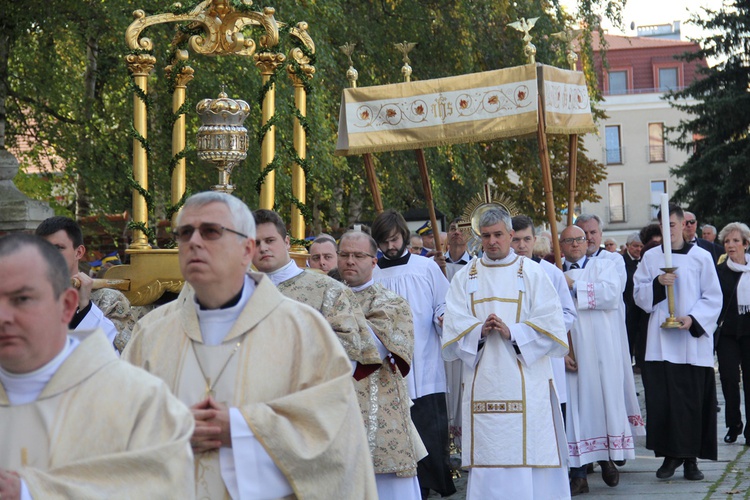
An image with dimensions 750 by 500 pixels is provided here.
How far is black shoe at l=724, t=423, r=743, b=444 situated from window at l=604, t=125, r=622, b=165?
4449 cm

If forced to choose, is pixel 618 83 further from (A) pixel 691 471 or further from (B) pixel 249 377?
(B) pixel 249 377

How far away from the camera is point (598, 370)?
10039 mm

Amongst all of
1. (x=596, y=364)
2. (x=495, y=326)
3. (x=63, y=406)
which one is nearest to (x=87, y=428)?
(x=63, y=406)

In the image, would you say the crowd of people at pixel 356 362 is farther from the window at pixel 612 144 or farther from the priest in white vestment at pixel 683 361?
the window at pixel 612 144

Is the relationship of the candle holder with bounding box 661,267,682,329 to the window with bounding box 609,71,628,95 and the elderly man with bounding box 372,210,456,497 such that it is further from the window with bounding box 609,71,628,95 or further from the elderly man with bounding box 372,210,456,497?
the window with bounding box 609,71,628,95

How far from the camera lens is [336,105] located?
667 inches

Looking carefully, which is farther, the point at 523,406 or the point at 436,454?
the point at 436,454

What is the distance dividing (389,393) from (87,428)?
13.2ft

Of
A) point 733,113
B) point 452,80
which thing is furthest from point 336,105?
point 733,113

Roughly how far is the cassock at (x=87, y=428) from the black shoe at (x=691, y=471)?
706cm

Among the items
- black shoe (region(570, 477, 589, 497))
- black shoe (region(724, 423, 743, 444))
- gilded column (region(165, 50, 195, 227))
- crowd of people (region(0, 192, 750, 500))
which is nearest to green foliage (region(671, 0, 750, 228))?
crowd of people (region(0, 192, 750, 500))

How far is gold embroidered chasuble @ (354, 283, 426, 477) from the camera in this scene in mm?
6922

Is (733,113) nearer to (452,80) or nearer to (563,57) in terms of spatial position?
(563,57)

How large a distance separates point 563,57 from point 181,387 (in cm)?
1584
